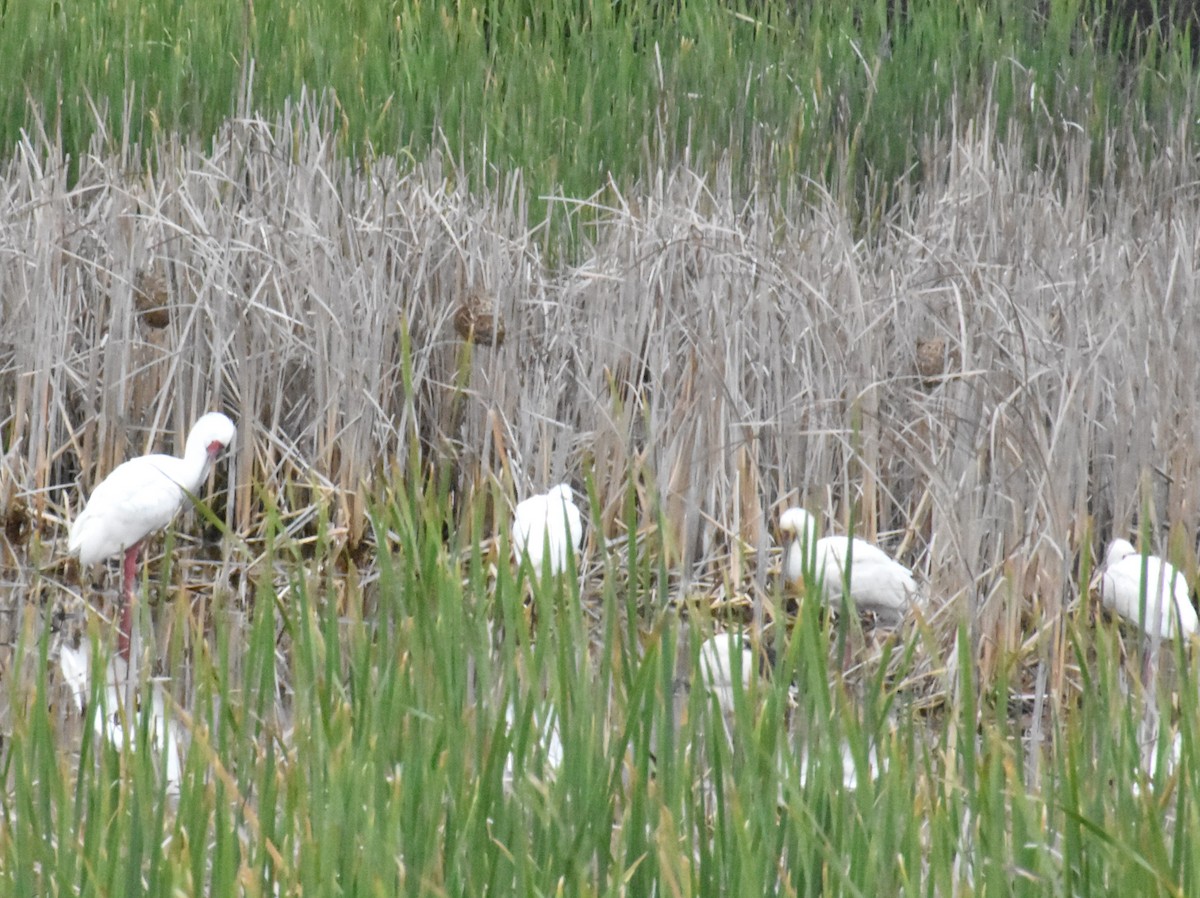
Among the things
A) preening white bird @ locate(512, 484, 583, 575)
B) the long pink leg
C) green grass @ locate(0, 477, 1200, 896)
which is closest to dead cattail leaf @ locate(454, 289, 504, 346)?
preening white bird @ locate(512, 484, 583, 575)

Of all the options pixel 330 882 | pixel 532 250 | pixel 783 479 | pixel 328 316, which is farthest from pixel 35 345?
pixel 330 882

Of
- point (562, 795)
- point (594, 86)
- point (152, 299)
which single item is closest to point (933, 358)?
point (152, 299)

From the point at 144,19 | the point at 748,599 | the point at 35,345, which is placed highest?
the point at 144,19

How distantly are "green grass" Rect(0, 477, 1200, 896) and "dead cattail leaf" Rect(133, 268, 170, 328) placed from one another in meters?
2.00

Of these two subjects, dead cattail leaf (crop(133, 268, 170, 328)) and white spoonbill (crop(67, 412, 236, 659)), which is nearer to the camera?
white spoonbill (crop(67, 412, 236, 659))

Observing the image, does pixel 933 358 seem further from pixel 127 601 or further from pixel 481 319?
pixel 127 601

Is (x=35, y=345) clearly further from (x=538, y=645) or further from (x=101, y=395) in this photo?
(x=538, y=645)

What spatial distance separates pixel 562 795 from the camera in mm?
1490

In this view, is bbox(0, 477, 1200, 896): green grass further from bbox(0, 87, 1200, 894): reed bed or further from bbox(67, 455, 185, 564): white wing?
bbox(67, 455, 185, 564): white wing

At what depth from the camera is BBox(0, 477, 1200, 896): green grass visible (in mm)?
1343

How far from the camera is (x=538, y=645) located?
1.65 m

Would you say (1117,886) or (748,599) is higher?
(1117,886)

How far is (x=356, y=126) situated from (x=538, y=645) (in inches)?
120

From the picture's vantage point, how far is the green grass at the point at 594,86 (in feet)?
14.3
